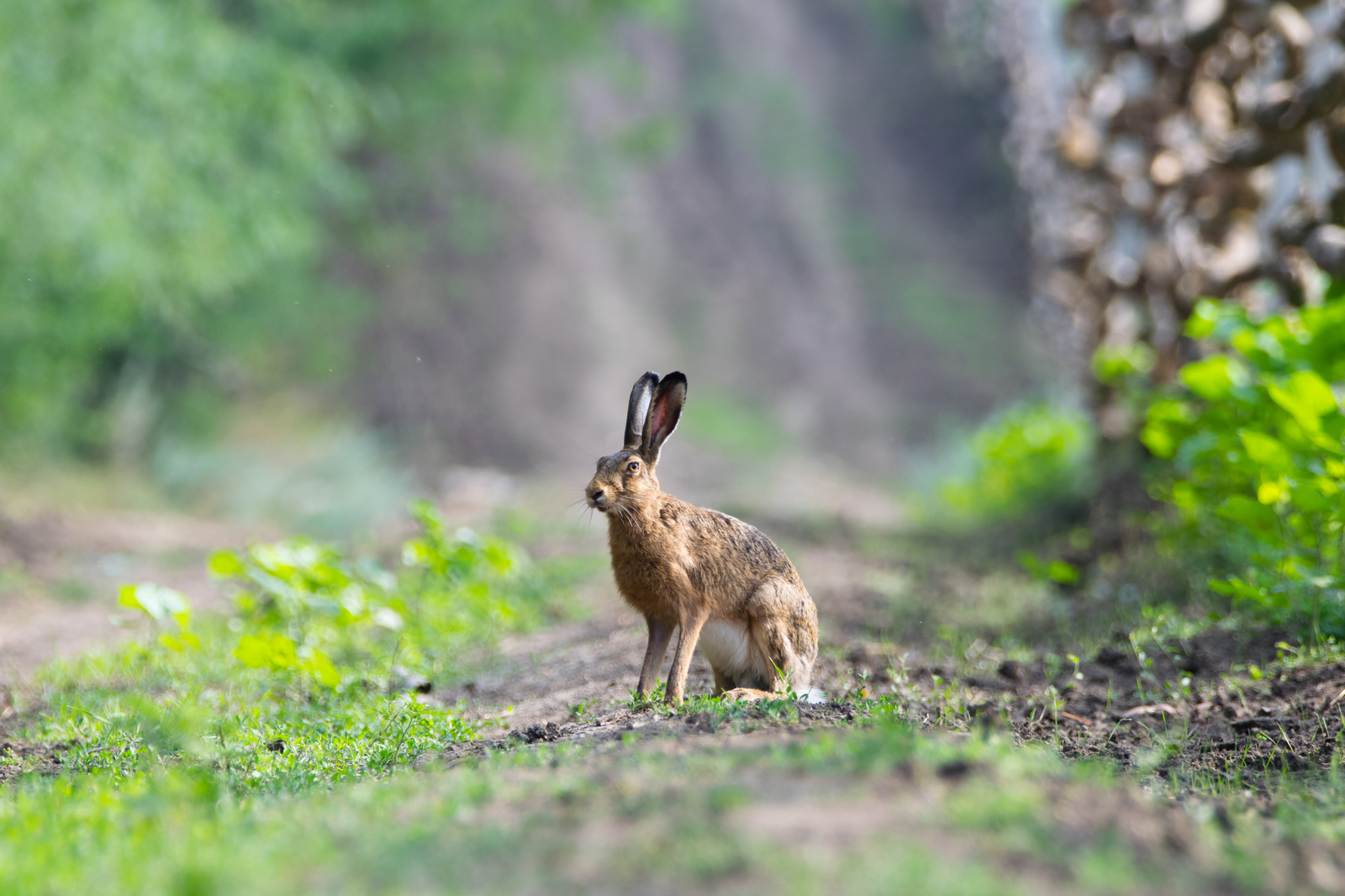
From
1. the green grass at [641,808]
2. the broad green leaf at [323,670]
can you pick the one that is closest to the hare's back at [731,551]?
the green grass at [641,808]

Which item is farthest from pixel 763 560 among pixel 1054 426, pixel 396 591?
pixel 1054 426

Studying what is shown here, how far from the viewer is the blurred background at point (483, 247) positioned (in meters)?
10.6

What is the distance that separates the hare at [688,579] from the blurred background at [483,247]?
147cm

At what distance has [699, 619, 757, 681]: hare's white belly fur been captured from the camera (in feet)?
13.2

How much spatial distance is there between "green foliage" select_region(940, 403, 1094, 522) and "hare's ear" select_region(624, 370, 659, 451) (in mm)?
6810

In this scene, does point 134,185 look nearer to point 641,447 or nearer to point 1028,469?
point 641,447

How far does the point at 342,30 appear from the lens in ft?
43.5

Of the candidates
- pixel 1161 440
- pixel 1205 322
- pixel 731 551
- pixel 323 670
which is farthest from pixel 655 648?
pixel 1161 440

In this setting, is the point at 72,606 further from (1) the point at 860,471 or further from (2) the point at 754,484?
(1) the point at 860,471

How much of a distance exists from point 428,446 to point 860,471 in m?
8.63

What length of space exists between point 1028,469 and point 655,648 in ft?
25.4

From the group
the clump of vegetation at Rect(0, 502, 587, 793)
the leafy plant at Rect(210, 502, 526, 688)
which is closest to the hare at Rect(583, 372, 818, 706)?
the clump of vegetation at Rect(0, 502, 587, 793)

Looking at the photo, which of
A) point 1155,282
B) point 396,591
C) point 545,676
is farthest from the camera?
point 1155,282

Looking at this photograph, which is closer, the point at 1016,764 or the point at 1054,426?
the point at 1016,764
